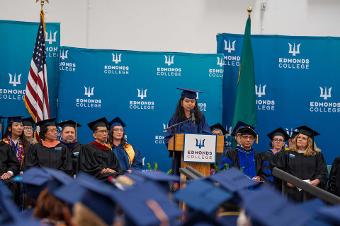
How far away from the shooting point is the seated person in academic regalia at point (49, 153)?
30.0 feet

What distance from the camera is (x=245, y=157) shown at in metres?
9.20

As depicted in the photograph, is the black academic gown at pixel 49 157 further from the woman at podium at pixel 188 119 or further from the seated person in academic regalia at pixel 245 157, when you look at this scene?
the seated person in academic regalia at pixel 245 157

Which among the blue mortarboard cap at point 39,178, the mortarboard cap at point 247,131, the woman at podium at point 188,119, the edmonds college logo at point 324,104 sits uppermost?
the edmonds college logo at point 324,104

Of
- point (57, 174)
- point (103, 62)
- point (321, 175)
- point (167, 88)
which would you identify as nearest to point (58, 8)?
point (103, 62)

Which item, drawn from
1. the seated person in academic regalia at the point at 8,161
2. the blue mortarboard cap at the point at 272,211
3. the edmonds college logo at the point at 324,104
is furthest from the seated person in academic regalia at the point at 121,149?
the blue mortarboard cap at the point at 272,211

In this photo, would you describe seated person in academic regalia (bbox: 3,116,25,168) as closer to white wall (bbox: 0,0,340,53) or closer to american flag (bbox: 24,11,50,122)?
american flag (bbox: 24,11,50,122)

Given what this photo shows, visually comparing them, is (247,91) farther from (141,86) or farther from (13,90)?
(13,90)

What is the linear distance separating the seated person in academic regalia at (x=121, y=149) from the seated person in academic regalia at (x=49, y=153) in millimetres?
621

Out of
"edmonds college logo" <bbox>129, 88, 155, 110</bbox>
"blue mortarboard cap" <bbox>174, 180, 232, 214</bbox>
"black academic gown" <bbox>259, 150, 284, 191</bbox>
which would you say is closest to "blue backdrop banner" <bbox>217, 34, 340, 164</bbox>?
"edmonds college logo" <bbox>129, 88, 155, 110</bbox>

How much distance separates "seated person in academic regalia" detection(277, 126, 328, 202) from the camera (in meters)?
9.14

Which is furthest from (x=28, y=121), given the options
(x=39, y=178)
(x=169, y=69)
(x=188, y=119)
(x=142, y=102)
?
(x=39, y=178)

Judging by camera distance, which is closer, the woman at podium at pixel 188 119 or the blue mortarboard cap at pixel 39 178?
the blue mortarboard cap at pixel 39 178

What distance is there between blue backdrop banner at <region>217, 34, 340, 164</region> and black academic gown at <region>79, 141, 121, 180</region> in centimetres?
333

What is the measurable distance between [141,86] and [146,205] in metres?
8.24
